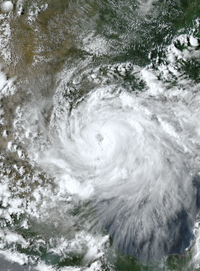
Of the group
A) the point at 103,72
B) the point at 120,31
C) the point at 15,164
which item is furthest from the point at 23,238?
the point at 120,31

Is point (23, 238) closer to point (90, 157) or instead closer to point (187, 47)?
point (90, 157)

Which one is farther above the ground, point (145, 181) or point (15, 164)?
point (145, 181)

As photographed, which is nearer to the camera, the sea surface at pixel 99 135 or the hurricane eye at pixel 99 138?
the sea surface at pixel 99 135

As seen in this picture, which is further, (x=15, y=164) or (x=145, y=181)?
(x=15, y=164)

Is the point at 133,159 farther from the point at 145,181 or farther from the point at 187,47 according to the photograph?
the point at 187,47

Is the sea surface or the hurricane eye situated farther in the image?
the hurricane eye

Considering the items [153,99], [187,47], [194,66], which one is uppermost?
[187,47]
